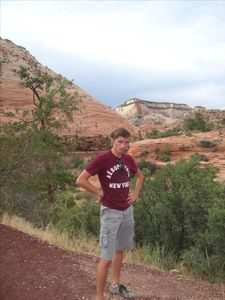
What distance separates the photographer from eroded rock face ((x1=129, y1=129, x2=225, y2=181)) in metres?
26.1

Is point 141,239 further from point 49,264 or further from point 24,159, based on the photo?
point 24,159

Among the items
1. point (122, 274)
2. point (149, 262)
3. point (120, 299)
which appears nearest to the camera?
point (120, 299)

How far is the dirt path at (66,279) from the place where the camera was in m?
4.75

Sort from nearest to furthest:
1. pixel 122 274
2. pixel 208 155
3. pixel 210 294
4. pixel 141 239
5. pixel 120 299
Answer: pixel 120 299 → pixel 210 294 → pixel 122 274 → pixel 141 239 → pixel 208 155

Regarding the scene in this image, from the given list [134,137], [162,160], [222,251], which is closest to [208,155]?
[162,160]

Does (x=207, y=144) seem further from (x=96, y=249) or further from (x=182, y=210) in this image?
(x=96, y=249)

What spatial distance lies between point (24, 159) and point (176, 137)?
1942cm

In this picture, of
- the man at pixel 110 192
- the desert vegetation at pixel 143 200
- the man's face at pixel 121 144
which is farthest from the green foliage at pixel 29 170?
the man's face at pixel 121 144

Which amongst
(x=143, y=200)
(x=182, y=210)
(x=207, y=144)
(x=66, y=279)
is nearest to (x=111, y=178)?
(x=66, y=279)

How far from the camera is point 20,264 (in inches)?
224

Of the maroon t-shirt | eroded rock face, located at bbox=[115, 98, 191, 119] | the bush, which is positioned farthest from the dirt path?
eroded rock face, located at bbox=[115, 98, 191, 119]

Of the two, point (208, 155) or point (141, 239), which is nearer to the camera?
point (141, 239)

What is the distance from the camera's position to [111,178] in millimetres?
4258

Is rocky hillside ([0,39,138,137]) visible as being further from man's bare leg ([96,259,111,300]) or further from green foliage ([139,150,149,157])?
man's bare leg ([96,259,111,300])
